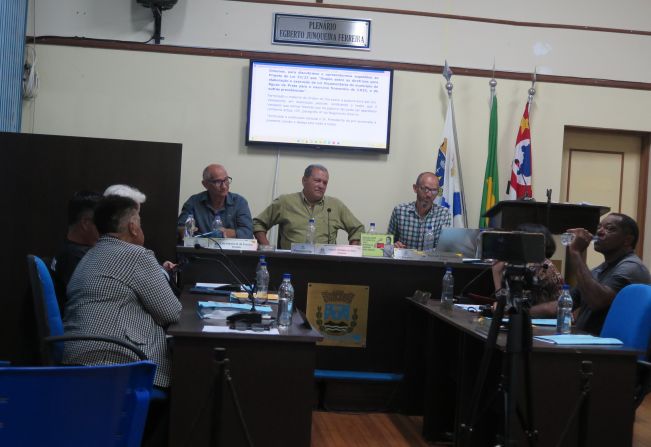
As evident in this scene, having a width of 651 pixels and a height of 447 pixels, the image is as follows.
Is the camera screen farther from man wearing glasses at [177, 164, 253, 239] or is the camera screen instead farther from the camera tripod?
man wearing glasses at [177, 164, 253, 239]

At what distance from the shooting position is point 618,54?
6.61 m

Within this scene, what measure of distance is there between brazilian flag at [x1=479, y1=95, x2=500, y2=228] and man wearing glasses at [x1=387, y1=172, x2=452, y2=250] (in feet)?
2.27

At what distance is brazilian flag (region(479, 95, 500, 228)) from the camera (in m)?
6.32

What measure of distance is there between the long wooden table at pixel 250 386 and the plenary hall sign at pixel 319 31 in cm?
393

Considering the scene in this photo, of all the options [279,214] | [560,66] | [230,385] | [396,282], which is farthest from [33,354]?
[560,66]

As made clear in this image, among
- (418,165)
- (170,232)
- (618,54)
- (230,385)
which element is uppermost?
(618,54)

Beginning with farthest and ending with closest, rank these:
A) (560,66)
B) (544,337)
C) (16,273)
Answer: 1. (560,66)
2. (16,273)
3. (544,337)

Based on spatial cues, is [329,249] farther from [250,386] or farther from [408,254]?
[250,386]

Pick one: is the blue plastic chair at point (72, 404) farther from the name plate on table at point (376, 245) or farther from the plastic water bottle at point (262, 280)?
the name plate on table at point (376, 245)

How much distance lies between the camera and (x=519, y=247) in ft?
8.46

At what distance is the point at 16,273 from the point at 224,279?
1203mm

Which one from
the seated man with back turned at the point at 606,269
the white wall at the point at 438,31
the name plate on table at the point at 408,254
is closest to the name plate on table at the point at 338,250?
the name plate on table at the point at 408,254

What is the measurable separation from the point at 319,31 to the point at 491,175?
6.41 ft

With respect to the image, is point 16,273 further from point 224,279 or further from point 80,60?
point 80,60
